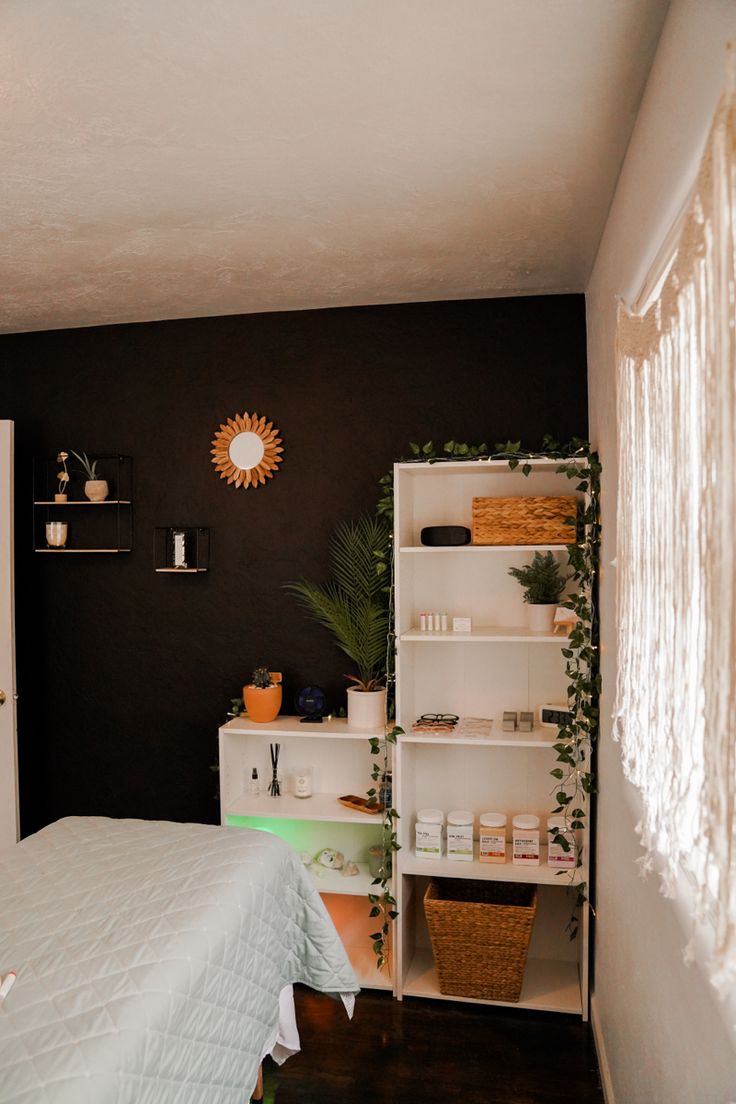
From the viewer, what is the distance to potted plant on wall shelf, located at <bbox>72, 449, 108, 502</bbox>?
150 inches

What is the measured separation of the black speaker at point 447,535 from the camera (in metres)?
Answer: 3.24

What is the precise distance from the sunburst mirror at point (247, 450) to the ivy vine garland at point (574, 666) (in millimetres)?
589

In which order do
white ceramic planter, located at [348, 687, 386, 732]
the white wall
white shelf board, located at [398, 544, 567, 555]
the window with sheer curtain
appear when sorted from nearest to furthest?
the window with sheer curtain
the white wall
white shelf board, located at [398, 544, 567, 555]
white ceramic planter, located at [348, 687, 386, 732]

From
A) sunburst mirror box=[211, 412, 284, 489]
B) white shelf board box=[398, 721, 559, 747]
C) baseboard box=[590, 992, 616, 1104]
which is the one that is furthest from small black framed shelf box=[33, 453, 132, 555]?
baseboard box=[590, 992, 616, 1104]

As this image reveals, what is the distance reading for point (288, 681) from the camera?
3707mm

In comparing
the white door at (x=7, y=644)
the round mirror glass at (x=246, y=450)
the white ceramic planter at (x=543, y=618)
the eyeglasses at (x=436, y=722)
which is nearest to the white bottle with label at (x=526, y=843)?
the eyeglasses at (x=436, y=722)

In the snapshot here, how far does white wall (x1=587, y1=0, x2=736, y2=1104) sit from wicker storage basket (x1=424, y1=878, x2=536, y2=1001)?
0.99 feet

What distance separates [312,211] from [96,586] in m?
2.13

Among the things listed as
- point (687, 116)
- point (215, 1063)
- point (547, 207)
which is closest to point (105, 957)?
point (215, 1063)

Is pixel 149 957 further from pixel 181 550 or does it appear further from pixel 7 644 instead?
pixel 7 644

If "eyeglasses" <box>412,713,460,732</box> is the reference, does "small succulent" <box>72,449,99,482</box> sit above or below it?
above

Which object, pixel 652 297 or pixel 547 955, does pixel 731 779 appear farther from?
pixel 547 955

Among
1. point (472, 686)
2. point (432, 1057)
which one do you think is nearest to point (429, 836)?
point (472, 686)

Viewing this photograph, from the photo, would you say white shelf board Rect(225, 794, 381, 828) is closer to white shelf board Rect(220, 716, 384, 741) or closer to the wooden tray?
the wooden tray
